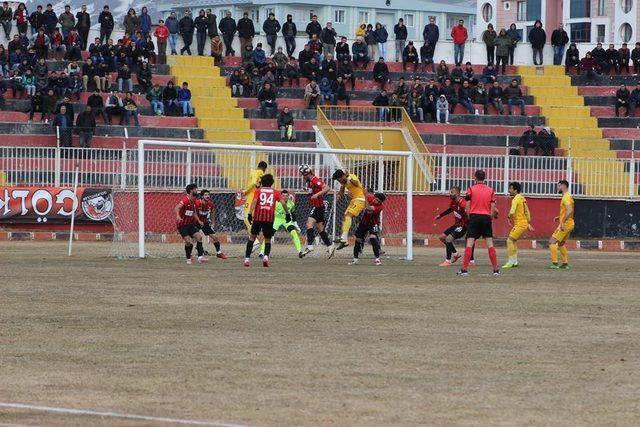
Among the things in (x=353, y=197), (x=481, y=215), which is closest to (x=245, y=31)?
(x=353, y=197)

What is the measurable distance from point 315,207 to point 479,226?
5817 millimetres

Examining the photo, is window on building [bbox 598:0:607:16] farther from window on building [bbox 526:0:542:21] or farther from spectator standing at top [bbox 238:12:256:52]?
spectator standing at top [bbox 238:12:256:52]

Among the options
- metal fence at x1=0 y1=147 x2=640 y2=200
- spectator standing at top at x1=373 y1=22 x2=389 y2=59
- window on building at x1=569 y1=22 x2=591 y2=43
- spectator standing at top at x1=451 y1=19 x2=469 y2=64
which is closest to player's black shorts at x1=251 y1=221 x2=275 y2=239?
metal fence at x1=0 y1=147 x2=640 y2=200

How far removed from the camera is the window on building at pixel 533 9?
397 feet

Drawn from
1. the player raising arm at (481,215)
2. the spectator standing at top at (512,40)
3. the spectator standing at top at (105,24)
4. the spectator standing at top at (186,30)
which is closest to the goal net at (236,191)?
the player raising arm at (481,215)

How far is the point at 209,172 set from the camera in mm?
36188

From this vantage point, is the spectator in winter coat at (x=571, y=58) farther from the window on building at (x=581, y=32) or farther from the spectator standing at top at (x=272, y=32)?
the window on building at (x=581, y=32)

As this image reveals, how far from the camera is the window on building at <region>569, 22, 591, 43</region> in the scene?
381 feet

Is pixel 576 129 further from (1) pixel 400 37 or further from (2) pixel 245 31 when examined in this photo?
(2) pixel 245 31

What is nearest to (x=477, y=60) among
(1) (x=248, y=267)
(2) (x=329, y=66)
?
(2) (x=329, y=66)

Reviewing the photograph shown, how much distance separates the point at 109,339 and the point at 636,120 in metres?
35.2

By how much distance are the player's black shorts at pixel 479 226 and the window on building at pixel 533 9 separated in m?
97.3

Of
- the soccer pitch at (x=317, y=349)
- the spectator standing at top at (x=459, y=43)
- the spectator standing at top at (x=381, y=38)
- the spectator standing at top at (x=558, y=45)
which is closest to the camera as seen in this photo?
the soccer pitch at (x=317, y=349)

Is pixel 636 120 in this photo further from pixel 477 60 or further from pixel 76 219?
pixel 76 219
